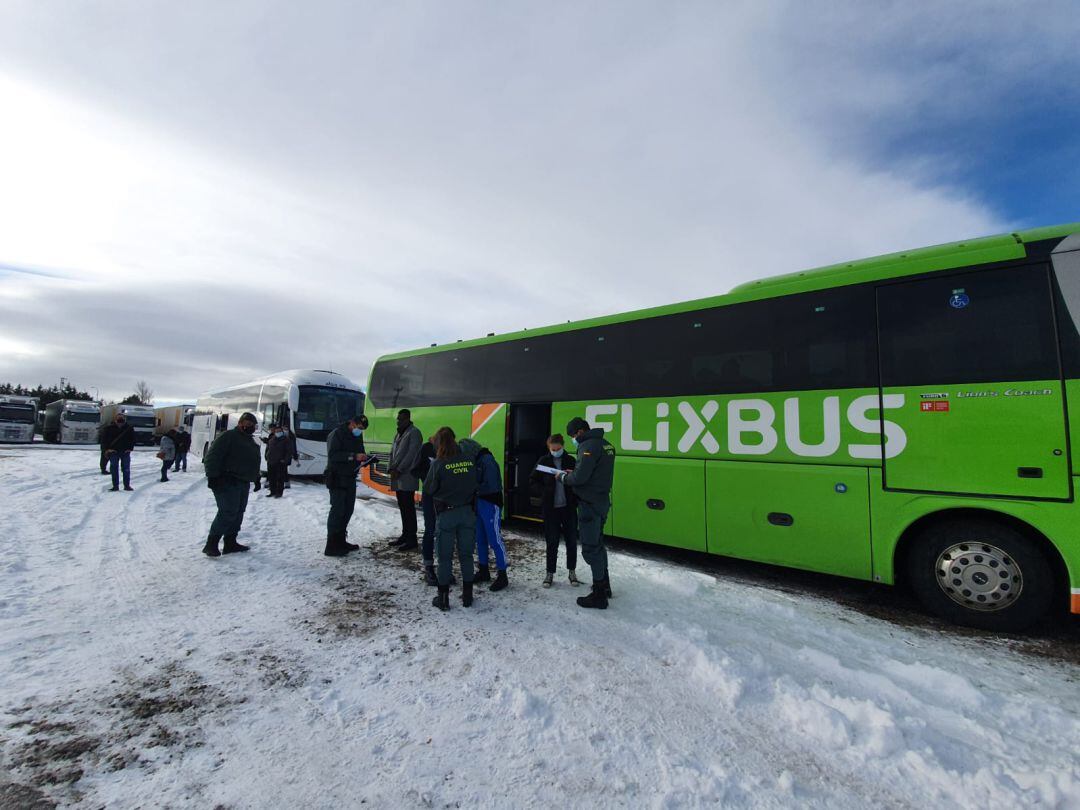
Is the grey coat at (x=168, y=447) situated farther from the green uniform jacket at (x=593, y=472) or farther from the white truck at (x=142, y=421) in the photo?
the white truck at (x=142, y=421)

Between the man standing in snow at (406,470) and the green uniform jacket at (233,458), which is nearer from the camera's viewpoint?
the green uniform jacket at (233,458)

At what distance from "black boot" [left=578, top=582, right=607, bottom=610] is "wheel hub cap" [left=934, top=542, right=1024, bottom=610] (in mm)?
3265

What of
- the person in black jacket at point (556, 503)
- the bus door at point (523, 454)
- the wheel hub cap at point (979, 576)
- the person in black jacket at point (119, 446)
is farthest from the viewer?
the person in black jacket at point (119, 446)

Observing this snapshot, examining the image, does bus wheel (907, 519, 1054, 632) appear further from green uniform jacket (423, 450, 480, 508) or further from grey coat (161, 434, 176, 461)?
grey coat (161, 434, 176, 461)

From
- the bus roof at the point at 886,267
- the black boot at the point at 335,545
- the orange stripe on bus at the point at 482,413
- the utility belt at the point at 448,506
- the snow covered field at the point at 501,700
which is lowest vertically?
the snow covered field at the point at 501,700

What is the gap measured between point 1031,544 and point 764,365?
2.84 meters

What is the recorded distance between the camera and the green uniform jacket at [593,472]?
4852 mm

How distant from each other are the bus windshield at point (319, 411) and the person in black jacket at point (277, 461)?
2.70 m

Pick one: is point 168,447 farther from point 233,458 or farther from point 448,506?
point 448,506

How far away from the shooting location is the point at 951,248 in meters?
5.00

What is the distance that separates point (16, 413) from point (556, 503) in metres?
43.8

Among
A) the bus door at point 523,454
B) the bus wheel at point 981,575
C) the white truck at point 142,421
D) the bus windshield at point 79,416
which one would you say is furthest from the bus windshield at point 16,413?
the bus wheel at point 981,575

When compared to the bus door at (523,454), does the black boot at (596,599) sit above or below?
below

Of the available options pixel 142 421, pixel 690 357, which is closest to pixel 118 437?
pixel 690 357
